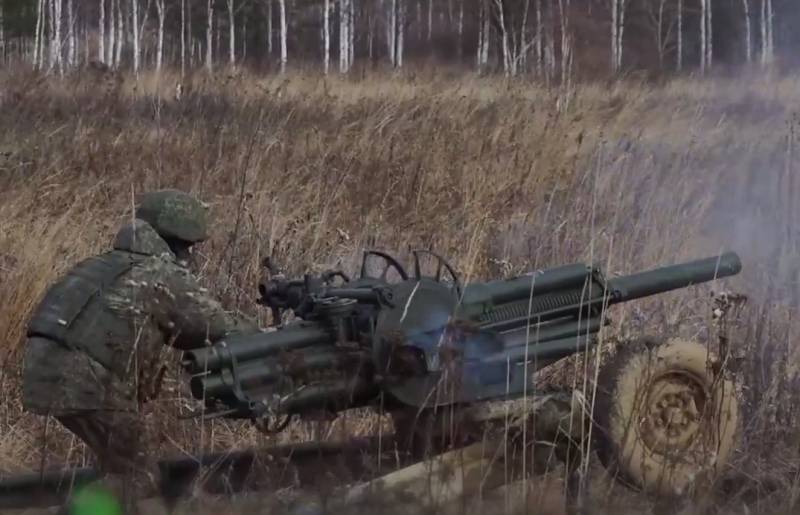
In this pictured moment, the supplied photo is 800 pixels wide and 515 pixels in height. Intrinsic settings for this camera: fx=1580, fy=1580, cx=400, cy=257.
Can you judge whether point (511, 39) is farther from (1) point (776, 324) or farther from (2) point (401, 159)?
(1) point (776, 324)

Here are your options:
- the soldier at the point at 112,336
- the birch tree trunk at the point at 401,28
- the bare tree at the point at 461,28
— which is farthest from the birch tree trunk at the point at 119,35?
the soldier at the point at 112,336

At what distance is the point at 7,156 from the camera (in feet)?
33.0

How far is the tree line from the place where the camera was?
64.1ft

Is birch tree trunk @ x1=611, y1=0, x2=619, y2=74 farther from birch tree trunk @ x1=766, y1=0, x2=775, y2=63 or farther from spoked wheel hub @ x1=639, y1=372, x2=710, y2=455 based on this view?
spoked wheel hub @ x1=639, y1=372, x2=710, y2=455

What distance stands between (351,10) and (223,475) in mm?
25954

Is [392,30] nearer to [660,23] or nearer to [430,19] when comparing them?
[430,19]

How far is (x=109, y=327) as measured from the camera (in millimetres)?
4973

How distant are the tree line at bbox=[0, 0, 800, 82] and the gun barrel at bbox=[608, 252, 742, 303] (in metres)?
7.61

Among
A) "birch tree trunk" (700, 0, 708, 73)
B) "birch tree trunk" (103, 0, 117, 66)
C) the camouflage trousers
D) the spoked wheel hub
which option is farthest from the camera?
"birch tree trunk" (103, 0, 117, 66)

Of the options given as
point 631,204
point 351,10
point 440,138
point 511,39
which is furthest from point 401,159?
point 351,10

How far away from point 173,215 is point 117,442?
77 cm

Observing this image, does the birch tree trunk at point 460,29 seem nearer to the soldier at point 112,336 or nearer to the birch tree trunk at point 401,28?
the birch tree trunk at point 401,28

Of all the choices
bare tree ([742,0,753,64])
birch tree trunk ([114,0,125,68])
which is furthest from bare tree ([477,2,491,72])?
birch tree trunk ([114,0,125,68])

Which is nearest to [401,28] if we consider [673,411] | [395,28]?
[395,28]
